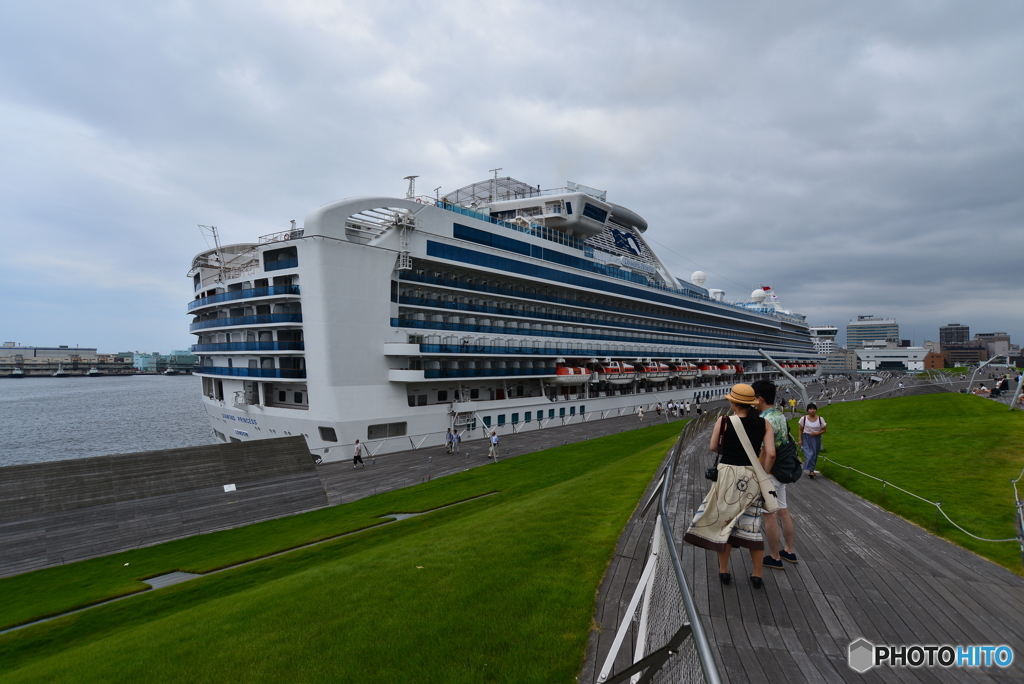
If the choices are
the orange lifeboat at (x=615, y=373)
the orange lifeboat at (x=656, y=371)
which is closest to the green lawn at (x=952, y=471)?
the orange lifeboat at (x=615, y=373)

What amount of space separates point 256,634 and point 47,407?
9793cm

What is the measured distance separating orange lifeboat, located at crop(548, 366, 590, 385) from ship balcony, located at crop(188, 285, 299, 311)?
22038 mm

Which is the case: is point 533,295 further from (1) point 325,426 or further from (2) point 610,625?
(2) point 610,625

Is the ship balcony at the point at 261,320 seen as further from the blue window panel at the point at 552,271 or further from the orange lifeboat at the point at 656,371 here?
the orange lifeboat at the point at 656,371

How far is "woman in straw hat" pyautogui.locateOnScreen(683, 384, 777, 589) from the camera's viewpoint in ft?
17.9

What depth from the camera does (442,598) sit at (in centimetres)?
650

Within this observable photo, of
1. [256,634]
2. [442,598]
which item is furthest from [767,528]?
[256,634]

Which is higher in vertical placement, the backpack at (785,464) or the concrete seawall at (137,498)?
the backpack at (785,464)

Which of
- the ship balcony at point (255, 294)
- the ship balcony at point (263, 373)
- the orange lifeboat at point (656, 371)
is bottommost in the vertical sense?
the orange lifeboat at point (656, 371)

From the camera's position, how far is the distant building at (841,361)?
554 feet

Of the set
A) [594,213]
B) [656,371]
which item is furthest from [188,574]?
[656,371]

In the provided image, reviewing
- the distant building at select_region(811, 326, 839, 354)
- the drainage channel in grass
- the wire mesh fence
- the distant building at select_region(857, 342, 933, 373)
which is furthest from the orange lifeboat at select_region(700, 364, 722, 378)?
the distant building at select_region(857, 342, 933, 373)

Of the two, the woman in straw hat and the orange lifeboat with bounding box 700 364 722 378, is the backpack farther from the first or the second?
the orange lifeboat with bounding box 700 364 722 378

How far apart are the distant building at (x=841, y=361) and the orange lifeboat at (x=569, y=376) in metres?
157
